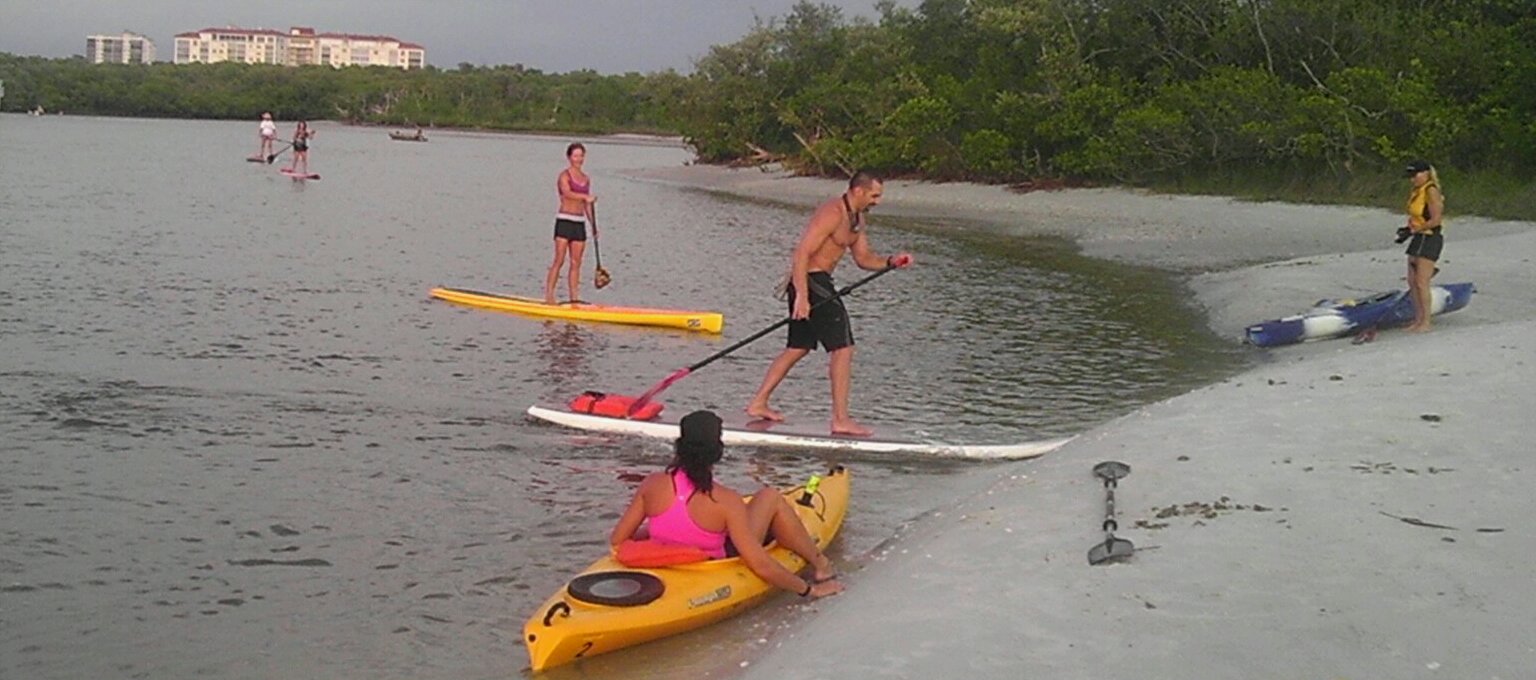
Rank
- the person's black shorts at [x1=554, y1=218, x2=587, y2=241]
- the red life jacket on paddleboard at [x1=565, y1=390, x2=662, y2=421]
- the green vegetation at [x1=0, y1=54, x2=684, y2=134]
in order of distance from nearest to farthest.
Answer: the red life jacket on paddleboard at [x1=565, y1=390, x2=662, y2=421] → the person's black shorts at [x1=554, y1=218, x2=587, y2=241] → the green vegetation at [x1=0, y1=54, x2=684, y2=134]

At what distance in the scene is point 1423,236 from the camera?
1265 centimetres

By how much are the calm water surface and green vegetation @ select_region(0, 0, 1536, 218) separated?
38.3 ft

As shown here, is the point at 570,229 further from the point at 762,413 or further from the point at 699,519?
the point at 699,519

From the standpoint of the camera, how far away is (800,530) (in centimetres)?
678

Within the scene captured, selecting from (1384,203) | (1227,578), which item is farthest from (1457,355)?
(1384,203)

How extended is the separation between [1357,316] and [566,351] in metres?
7.34

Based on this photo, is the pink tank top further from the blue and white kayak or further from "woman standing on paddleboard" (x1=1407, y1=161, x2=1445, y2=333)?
the blue and white kayak

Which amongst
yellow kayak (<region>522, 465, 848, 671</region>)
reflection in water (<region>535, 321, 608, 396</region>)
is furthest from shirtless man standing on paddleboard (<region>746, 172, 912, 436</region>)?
yellow kayak (<region>522, 465, 848, 671</region>)

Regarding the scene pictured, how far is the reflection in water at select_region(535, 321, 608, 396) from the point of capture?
12.6m

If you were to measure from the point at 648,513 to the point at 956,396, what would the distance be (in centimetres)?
596

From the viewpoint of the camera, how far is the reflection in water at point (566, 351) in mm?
12594

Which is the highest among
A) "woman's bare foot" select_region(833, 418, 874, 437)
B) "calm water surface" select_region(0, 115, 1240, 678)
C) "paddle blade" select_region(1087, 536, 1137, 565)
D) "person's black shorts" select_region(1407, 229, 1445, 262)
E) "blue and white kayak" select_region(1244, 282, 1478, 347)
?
"person's black shorts" select_region(1407, 229, 1445, 262)

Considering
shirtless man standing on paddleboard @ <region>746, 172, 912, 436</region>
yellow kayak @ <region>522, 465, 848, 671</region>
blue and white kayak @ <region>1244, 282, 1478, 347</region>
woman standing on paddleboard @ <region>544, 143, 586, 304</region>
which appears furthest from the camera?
woman standing on paddleboard @ <region>544, 143, 586, 304</region>

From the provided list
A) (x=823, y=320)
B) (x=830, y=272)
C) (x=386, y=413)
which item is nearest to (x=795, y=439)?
(x=823, y=320)
